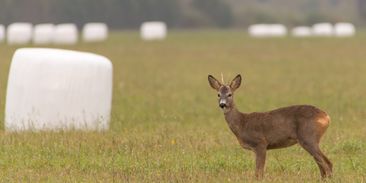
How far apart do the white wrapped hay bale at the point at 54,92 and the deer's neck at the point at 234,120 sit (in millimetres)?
4852

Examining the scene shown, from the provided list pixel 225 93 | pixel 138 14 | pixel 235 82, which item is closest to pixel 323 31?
pixel 138 14

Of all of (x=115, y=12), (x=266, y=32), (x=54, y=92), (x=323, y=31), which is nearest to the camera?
(x=54, y=92)

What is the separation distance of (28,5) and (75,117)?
315 feet

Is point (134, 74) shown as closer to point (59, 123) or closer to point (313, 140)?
point (59, 123)

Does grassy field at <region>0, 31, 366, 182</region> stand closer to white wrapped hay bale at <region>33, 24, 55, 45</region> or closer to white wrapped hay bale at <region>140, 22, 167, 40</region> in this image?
white wrapped hay bale at <region>33, 24, 55, 45</region>

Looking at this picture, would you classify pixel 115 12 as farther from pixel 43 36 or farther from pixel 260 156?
pixel 260 156

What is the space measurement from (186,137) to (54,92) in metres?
2.21

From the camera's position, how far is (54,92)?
649 inches

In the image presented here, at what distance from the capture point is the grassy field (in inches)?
492

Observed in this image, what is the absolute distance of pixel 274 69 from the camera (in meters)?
38.8

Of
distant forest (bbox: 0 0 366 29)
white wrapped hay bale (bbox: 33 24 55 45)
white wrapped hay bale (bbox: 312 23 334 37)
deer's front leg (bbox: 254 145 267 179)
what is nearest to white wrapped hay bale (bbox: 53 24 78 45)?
white wrapped hay bale (bbox: 33 24 55 45)

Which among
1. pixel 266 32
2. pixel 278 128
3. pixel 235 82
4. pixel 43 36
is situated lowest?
pixel 43 36

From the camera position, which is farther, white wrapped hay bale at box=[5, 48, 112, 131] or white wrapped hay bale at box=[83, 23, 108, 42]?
white wrapped hay bale at box=[83, 23, 108, 42]

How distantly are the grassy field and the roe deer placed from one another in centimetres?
42
